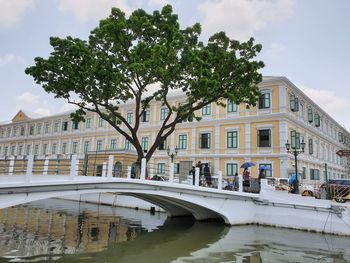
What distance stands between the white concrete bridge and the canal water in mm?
786

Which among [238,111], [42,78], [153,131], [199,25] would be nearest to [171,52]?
[199,25]

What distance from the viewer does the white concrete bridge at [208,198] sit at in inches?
381

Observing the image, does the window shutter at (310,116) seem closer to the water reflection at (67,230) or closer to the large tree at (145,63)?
the large tree at (145,63)

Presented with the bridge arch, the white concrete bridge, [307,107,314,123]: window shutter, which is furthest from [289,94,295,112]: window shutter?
the bridge arch

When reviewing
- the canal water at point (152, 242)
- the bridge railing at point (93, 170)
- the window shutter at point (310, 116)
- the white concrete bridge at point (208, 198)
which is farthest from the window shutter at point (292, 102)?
the canal water at point (152, 242)

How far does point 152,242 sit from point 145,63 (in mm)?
7867

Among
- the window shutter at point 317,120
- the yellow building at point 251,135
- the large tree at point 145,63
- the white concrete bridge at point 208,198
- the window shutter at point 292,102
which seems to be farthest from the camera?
the window shutter at point 317,120

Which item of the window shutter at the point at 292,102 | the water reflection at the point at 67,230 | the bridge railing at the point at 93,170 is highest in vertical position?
the window shutter at the point at 292,102

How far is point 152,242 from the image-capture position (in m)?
12.9

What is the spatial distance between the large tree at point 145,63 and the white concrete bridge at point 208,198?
193 inches

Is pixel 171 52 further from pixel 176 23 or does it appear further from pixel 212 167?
pixel 212 167

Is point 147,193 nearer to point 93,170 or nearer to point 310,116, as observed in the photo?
point 93,170

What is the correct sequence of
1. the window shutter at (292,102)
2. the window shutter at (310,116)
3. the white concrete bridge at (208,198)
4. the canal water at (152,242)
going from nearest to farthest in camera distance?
the white concrete bridge at (208,198)
the canal water at (152,242)
the window shutter at (292,102)
the window shutter at (310,116)

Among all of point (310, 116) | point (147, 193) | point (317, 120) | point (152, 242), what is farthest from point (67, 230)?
point (317, 120)
